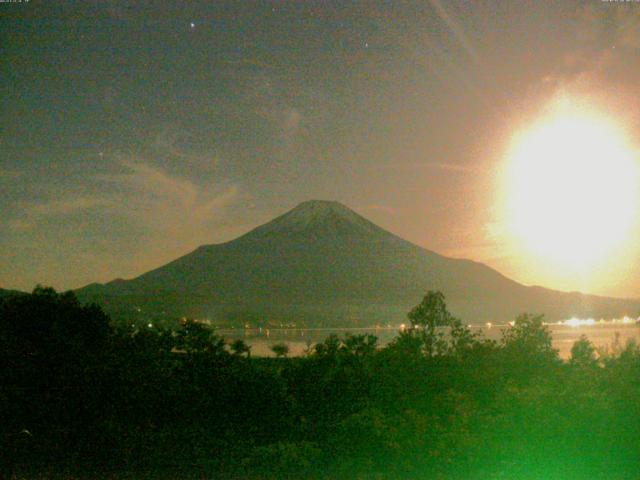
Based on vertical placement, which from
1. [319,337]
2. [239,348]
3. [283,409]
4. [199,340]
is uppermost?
[199,340]

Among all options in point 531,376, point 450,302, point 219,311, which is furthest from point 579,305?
point 531,376

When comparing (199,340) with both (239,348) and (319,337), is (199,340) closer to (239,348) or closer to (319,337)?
(239,348)

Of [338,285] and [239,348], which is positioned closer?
[239,348]

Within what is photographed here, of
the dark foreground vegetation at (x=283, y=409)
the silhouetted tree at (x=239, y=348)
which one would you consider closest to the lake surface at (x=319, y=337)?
the dark foreground vegetation at (x=283, y=409)

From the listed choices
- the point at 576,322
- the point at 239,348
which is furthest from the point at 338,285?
the point at 239,348

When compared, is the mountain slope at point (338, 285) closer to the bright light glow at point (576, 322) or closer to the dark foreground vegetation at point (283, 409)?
the bright light glow at point (576, 322)

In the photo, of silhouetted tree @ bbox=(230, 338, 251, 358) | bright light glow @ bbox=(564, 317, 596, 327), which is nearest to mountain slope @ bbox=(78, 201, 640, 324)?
bright light glow @ bbox=(564, 317, 596, 327)
